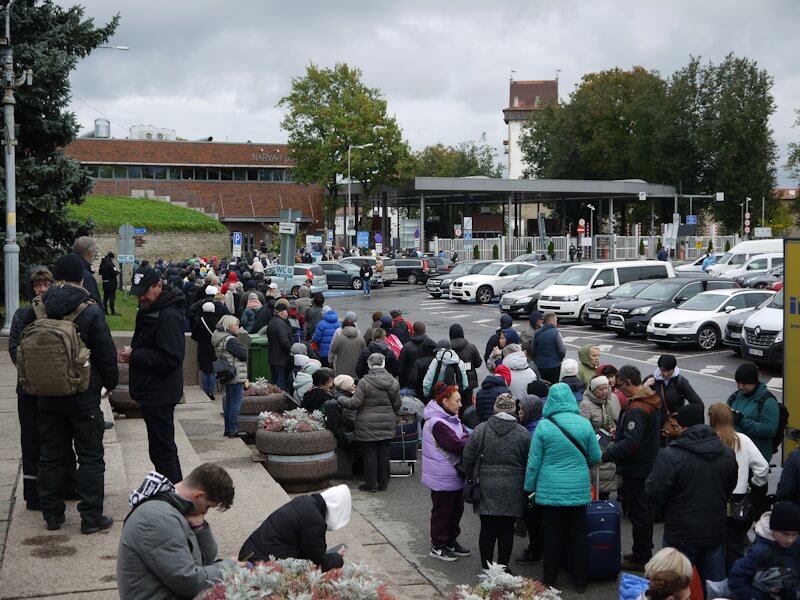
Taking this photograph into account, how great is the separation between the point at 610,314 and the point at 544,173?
7005cm

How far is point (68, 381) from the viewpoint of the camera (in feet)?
22.6

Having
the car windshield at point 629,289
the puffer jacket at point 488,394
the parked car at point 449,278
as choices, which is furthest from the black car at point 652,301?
the puffer jacket at point 488,394

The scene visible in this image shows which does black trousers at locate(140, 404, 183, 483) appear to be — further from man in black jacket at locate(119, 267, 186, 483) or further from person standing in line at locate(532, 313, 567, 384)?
person standing in line at locate(532, 313, 567, 384)

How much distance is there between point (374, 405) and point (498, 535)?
3.21 meters

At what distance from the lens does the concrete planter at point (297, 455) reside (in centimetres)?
1065

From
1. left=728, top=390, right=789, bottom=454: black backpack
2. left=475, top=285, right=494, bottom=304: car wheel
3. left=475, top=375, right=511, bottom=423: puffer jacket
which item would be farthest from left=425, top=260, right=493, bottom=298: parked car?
left=728, top=390, right=789, bottom=454: black backpack

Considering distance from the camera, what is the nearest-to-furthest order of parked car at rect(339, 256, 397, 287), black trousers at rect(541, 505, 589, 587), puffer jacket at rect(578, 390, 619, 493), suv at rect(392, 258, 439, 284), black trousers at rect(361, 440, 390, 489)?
black trousers at rect(541, 505, 589, 587) < puffer jacket at rect(578, 390, 619, 493) < black trousers at rect(361, 440, 390, 489) < parked car at rect(339, 256, 397, 287) < suv at rect(392, 258, 439, 284)

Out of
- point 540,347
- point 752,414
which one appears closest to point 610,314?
point 540,347

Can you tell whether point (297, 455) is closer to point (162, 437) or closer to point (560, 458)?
point (162, 437)

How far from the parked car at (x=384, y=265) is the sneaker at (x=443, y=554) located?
4214cm

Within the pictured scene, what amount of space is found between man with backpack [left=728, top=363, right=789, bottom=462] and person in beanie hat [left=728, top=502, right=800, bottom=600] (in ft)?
10.0

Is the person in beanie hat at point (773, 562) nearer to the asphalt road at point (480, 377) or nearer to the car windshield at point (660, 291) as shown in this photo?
the asphalt road at point (480, 377)

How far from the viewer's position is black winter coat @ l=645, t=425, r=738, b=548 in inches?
274

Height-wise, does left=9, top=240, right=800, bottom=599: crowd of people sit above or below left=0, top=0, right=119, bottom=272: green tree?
below
